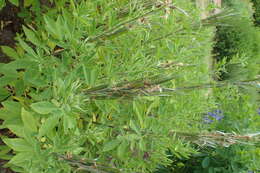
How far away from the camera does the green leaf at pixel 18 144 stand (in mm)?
838

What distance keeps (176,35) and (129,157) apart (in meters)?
0.56

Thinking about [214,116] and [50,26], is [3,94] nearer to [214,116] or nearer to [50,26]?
[50,26]

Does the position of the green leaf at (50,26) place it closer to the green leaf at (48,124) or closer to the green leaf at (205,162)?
the green leaf at (48,124)

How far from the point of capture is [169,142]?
118 centimetres

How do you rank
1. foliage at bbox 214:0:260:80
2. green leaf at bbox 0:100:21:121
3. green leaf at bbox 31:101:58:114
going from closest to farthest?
1. green leaf at bbox 31:101:58:114
2. green leaf at bbox 0:100:21:121
3. foliage at bbox 214:0:260:80

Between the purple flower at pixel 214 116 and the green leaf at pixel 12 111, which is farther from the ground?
the green leaf at pixel 12 111

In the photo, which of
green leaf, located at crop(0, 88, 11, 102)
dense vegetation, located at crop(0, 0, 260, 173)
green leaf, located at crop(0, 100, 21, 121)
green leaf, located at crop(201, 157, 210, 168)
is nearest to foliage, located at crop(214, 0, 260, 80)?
green leaf, located at crop(201, 157, 210, 168)

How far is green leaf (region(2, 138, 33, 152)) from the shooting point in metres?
0.84

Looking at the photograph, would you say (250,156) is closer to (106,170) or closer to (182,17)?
(182,17)

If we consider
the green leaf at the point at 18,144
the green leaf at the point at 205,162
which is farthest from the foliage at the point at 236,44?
the green leaf at the point at 18,144

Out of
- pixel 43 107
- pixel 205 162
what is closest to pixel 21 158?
pixel 43 107

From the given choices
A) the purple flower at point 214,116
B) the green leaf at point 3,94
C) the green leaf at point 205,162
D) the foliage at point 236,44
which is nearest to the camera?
the green leaf at point 3,94

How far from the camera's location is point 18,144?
85cm

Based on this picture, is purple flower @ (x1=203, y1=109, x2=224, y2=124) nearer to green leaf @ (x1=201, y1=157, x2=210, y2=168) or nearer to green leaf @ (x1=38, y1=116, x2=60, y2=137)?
green leaf @ (x1=201, y1=157, x2=210, y2=168)
